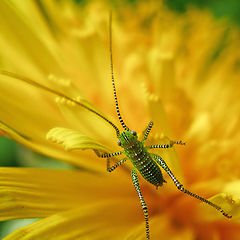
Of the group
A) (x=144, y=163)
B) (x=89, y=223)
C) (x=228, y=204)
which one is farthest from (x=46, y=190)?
(x=228, y=204)

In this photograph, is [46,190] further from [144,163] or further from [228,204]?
[228,204]

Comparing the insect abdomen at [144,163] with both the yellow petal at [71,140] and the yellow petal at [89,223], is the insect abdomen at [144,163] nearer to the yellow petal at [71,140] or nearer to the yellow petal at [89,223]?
the yellow petal at [89,223]

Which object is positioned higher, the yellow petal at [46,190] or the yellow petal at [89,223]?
the yellow petal at [46,190]

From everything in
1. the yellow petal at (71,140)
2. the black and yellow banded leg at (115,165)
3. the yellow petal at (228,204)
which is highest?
the black and yellow banded leg at (115,165)

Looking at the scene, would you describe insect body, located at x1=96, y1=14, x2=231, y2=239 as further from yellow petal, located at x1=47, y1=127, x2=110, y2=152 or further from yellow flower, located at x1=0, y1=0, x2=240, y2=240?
yellow petal, located at x1=47, y1=127, x2=110, y2=152

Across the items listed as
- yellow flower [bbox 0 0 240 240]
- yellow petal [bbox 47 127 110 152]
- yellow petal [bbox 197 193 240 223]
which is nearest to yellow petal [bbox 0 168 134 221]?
yellow flower [bbox 0 0 240 240]

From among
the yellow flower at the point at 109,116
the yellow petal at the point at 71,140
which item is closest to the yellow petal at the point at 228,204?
the yellow flower at the point at 109,116

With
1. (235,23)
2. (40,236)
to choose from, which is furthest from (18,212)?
(235,23)
